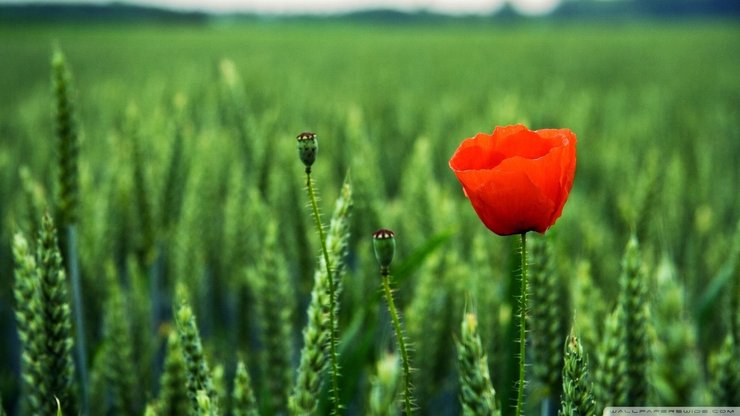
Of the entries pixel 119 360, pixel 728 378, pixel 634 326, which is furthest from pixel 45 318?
pixel 728 378

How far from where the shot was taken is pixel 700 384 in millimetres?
798

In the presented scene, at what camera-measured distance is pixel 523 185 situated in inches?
17.1

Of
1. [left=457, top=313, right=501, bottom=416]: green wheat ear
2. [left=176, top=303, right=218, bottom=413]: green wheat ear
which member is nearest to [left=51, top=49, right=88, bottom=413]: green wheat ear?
[left=176, top=303, right=218, bottom=413]: green wheat ear

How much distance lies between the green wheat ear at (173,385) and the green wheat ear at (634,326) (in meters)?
0.43

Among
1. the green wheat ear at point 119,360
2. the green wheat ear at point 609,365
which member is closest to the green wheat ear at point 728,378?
the green wheat ear at point 609,365

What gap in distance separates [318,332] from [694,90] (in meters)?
4.35

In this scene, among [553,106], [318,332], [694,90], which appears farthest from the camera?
[694,90]

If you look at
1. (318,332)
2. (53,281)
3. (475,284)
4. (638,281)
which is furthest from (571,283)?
(53,281)

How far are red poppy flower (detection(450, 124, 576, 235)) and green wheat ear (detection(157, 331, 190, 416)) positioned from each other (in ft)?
1.15

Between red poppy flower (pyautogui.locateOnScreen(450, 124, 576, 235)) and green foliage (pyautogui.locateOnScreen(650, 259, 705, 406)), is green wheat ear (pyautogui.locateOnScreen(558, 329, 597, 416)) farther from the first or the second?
green foliage (pyautogui.locateOnScreen(650, 259, 705, 406))

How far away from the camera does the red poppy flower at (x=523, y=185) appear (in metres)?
0.43

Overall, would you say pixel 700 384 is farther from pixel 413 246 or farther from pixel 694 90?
pixel 694 90

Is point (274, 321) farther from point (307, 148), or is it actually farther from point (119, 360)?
point (307, 148)

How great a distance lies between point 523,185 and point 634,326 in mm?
263
